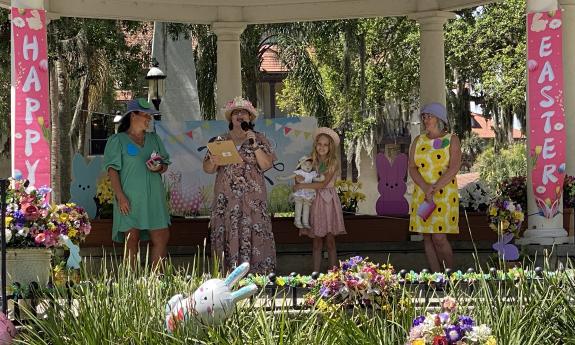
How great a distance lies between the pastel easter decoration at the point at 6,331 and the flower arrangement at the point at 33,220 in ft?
4.98

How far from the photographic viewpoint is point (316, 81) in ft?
106

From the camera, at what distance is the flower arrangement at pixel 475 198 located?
13367 mm

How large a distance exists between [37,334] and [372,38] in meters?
27.2

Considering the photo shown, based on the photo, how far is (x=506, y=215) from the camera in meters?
10.1

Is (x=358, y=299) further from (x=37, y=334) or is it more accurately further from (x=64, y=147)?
(x=64, y=147)

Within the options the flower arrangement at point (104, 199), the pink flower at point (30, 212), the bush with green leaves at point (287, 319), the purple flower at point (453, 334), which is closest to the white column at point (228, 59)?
the flower arrangement at point (104, 199)

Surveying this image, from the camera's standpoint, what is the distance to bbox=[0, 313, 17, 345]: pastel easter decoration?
652 centimetres

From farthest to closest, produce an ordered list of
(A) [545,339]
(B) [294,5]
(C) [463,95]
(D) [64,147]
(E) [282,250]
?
(C) [463,95]
(D) [64,147]
(B) [294,5]
(E) [282,250]
(A) [545,339]

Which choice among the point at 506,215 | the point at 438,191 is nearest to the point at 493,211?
the point at 506,215

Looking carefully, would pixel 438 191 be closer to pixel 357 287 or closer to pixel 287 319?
pixel 357 287

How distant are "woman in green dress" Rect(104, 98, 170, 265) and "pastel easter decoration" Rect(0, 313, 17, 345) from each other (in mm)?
3253

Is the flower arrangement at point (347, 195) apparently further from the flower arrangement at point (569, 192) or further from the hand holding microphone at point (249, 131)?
the hand holding microphone at point (249, 131)

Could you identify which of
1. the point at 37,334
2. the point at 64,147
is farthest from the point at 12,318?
the point at 64,147

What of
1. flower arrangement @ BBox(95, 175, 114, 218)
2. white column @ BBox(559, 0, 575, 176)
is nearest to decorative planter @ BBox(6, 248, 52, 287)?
flower arrangement @ BBox(95, 175, 114, 218)
